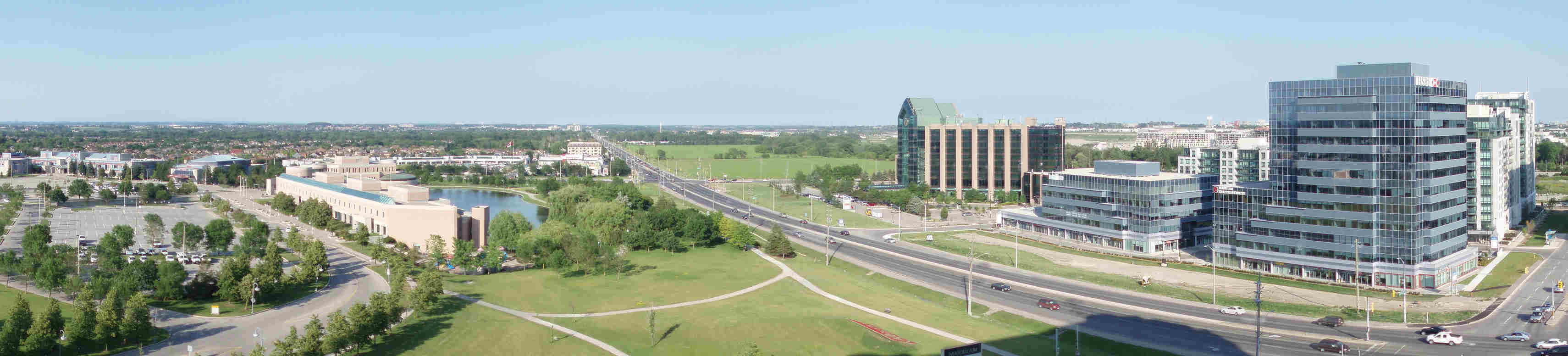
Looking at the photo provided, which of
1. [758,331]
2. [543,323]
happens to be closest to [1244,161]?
[758,331]

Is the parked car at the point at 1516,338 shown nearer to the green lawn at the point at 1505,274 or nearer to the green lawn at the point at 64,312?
the green lawn at the point at 1505,274

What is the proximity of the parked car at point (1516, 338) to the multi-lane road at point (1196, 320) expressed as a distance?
25 centimetres

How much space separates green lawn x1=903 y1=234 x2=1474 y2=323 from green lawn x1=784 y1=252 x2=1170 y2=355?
32.4 feet

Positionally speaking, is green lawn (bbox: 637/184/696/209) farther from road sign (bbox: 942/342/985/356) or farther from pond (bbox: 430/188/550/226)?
road sign (bbox: 942/342/985/356)

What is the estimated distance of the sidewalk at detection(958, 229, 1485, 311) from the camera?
48.3 meters

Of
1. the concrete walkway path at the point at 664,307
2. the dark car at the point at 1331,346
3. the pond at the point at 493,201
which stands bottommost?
the dark car at the point at 1331,346

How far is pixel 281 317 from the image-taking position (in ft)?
145

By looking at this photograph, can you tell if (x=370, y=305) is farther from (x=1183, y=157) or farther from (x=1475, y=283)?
(x=1183, y=157)

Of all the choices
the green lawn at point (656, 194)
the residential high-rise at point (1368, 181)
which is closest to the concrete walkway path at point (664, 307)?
the residential high-rise at point (1368, 181)

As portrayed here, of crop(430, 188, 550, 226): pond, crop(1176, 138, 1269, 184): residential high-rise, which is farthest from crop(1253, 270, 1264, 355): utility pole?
crop(430, 188, 550, 226): pond

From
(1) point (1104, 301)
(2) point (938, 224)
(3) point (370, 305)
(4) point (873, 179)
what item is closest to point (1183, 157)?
(2) point (938, 224)

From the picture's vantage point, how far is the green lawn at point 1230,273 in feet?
169

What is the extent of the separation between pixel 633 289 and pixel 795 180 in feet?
248

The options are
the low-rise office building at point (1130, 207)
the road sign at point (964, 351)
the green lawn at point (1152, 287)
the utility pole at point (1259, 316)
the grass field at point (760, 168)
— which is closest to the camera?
the road sign at point (964, 351)
